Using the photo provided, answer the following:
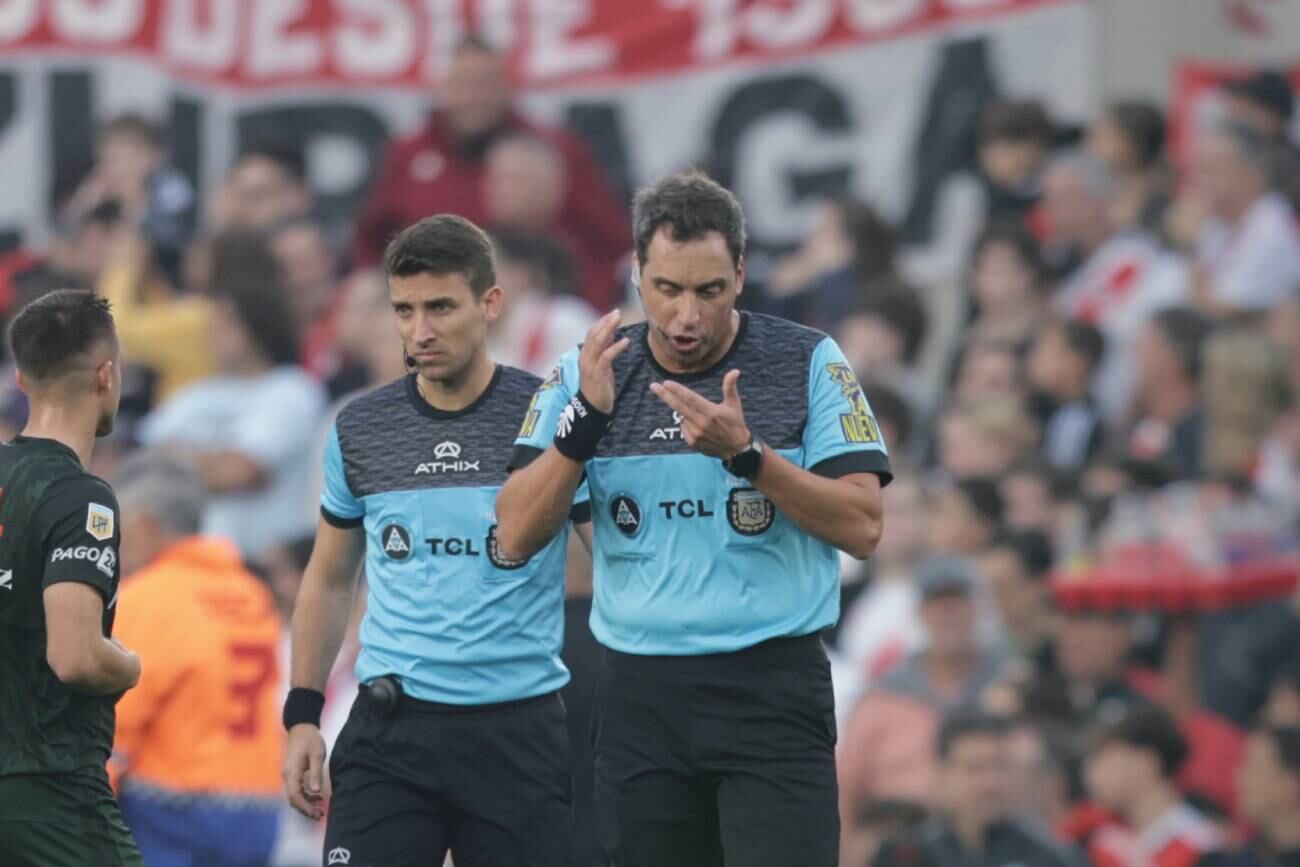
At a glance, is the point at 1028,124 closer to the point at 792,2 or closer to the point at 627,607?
the point at 792,2

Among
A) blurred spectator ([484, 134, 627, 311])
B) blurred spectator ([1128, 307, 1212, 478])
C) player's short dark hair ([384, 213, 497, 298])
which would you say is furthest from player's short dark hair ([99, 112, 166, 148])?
player's short dark hair ([384, 213, 497, 298])

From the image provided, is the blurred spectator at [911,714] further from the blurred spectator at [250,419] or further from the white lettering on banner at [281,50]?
the white lettering on banner at [281,50]

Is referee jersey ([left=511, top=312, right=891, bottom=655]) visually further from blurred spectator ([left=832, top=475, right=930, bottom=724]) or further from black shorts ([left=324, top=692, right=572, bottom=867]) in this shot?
blurred spectator ([left=832, top=475, right=930, bottom=724])

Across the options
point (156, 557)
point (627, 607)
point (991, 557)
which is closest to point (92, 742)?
point (627, 607)

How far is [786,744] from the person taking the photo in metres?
6.93

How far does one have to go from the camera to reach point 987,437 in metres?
13.0

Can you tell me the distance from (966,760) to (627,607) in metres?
4.08

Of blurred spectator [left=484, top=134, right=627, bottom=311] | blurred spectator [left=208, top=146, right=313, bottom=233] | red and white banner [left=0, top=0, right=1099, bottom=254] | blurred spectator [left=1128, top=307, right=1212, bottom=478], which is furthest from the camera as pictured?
blurred spectator [left=208, top=146, right=313, bottom=233]

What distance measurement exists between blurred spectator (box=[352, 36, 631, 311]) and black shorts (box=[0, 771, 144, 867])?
25.1 feet

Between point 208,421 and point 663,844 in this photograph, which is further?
point 208,421

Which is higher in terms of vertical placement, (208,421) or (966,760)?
(208,421)

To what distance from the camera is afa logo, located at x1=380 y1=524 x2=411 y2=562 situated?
739cm

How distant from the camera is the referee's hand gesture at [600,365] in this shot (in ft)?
22.3

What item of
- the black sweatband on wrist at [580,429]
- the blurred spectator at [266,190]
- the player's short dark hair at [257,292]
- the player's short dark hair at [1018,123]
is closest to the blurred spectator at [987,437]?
the player's short dark hair at [1018,123]
